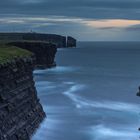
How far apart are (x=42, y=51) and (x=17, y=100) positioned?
98769 millimetres

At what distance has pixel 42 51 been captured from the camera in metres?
146

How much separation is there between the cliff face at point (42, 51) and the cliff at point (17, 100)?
8384 centimetres

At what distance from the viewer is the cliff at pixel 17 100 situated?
4312cm

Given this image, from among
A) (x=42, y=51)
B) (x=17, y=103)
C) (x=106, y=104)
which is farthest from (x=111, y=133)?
(x=42, y=51)

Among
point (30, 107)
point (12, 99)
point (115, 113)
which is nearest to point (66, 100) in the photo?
point (115, 113)

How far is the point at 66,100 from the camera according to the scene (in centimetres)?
7606

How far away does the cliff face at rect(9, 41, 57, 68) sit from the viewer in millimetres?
139875

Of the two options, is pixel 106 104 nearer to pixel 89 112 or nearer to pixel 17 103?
pixel 89 112

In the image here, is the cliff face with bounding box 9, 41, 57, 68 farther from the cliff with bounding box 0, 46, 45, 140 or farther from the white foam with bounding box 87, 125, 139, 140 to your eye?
the white foam with bounding box 87, 125, 139, 140

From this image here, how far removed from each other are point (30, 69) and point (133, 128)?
1335cm

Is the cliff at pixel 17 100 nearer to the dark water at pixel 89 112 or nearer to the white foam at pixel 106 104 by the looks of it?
the dark water at pixel 89 112

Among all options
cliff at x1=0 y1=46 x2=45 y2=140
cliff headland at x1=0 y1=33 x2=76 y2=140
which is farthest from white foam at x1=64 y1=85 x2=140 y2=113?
cliff at x1=0 y1=46 x2=45 y2=140

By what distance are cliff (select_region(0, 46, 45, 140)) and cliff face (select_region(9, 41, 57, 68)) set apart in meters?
83.8

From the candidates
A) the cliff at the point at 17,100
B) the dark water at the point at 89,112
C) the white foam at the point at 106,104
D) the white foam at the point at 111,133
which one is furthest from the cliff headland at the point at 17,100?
the white foam at the point at 106,104
